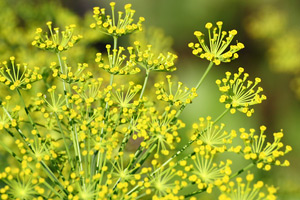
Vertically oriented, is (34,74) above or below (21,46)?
below

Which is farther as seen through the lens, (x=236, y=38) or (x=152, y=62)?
(x=236, y=38)

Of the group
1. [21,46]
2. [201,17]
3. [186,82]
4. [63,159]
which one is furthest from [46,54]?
[201,17]

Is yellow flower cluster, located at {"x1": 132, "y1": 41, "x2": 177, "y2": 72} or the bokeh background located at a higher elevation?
the bokeh background

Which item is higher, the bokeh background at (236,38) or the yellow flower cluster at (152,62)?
the bokeh background at (236,38)

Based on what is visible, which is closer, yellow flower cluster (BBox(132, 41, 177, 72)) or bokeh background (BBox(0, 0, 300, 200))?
yellow flower cluster (BBox(132, 41, 177, 72))

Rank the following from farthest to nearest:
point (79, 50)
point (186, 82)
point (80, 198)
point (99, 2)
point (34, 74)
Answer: point (99, 2) < point (186, 82) < point (79, 50) < point (34, 74) < point (80, 198)

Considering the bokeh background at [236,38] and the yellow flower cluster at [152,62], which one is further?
the bokeh background at [236,38]

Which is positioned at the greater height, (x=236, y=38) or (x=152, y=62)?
(x=236, y=38)

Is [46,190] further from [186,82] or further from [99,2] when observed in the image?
[99,2]
